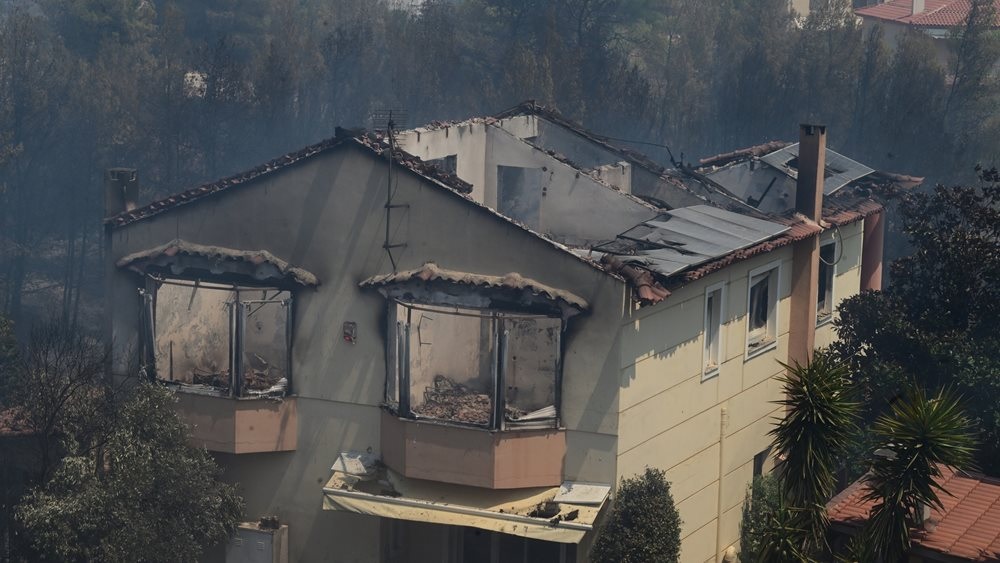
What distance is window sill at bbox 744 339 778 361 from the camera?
27558mm

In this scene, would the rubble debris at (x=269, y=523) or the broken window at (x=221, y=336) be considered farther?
the rubble debris at (x=269, y=523)

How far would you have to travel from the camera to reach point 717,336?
26.1m

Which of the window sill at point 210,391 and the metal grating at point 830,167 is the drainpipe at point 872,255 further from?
the window sill at point 210,391

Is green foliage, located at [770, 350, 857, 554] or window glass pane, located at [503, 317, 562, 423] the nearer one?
green foliage, located at [770, 350, 857, 554]

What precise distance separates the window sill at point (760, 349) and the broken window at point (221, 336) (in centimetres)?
908

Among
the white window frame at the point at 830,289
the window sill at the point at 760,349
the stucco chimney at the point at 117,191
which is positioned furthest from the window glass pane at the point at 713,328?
the stucco chimney at the point at 117,191

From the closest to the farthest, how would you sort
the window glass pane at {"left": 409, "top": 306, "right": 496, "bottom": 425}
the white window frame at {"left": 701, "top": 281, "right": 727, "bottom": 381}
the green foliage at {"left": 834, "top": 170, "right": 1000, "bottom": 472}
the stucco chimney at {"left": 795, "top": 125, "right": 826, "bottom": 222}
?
the window glass pane at {"left": 409, "top": 306, "right": 496, "bottom": 425} → the white window frame at {"left": 701, "top": 281, "right": 727, "bottom": 381} → the green foliage at {"left": 834, "top": 170, "right": 1000, "bottom": 472} → the stucco chimney at {"left": 795, "top": 125, "right": 826, "bottom": 222}

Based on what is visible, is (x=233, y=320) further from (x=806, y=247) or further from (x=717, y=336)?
(x=806, y=247)

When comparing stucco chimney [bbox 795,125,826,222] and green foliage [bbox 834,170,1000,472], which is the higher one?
stucco chimney [bbox 795,125,826,222]

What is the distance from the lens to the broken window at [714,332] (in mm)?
25828

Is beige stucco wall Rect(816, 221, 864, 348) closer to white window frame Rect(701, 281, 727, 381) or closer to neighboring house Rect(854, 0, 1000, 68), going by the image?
white window frame Rect(701, 281, 727, 381)

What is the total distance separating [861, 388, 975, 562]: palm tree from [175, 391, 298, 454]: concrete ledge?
11.8 m

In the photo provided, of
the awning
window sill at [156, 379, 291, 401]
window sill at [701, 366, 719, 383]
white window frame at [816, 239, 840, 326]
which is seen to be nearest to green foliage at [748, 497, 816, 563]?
the awning

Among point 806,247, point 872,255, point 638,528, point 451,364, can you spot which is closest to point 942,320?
point 806,247
